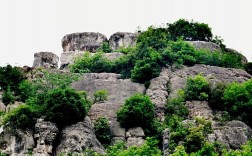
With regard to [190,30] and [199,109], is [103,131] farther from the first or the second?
[190,30]

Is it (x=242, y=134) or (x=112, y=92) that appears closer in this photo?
(x=242, y=134)

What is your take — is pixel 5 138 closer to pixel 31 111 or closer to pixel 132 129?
pixel 31 111

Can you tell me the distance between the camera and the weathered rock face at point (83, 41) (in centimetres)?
7469

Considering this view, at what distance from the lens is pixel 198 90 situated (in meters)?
53.7

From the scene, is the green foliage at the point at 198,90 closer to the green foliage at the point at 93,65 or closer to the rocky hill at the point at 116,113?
the rocky hill at the point at 116,113

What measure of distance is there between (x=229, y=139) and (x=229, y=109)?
22.6 ft

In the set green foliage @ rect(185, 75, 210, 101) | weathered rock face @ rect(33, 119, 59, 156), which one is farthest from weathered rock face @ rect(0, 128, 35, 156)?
green foliage @ rect(185, 75, 210, 101)

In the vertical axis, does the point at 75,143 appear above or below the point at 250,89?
below

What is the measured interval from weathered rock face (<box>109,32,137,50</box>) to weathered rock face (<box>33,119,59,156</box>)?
29526 mm

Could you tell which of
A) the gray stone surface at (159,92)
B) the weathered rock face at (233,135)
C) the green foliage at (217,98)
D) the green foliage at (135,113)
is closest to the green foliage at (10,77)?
the green foliage at (135,113)

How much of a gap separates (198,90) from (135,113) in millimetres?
7008

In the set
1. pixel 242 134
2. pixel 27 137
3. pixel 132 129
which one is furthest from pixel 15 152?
pixel 242 134

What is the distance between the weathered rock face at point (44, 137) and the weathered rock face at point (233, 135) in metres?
10.4

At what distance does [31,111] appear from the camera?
47156 mm
